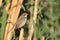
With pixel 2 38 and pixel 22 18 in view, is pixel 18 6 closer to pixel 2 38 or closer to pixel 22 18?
pixel 22 18

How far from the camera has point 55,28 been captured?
113 inches

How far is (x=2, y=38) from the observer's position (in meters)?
1.78

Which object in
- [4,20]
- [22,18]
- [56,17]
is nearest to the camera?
[4,20]

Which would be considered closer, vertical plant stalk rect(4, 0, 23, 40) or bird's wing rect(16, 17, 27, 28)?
vertical plant stalk rect(4, 0, 23, 40)

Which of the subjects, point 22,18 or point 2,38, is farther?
point 22,18

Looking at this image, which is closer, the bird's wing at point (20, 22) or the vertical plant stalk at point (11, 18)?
the vertical plant stalk at point (11, 18)

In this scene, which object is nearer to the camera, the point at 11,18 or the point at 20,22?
the point at 11,18

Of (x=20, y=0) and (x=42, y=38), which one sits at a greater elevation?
(x=20, y=0)

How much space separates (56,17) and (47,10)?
0.14m

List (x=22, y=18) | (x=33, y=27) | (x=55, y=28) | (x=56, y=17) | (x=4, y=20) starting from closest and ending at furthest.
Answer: (x=4, y=20), (x=33, y=27), (x=22, y=18), (x=55, y=28), (x=56, y=17)

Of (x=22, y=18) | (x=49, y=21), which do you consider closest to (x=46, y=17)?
(x=49, y=21)

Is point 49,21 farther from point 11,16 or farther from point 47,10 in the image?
point 11,16

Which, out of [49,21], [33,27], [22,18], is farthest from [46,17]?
[33,27]

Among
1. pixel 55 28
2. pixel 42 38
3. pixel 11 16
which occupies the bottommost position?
pixel 55 28
